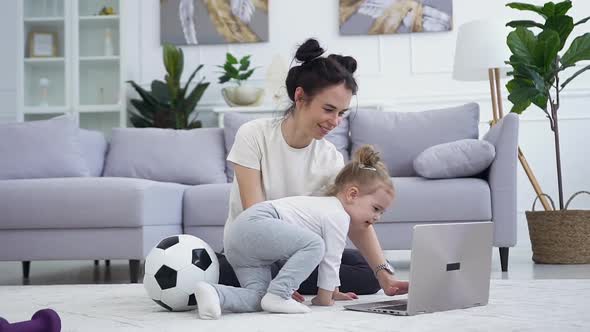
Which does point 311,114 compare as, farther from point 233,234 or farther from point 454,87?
point 454,87

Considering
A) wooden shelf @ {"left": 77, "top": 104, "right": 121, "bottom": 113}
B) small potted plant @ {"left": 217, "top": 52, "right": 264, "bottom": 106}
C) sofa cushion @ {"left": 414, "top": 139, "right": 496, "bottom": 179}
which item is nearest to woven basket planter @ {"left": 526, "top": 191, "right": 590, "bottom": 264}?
sofa cushion @ {"left": 414, "top": 139, "right": 496, "bottom": 179}

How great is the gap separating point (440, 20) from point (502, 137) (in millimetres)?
2064

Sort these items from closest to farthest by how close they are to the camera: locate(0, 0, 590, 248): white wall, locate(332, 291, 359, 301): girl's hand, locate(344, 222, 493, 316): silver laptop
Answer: locate(344, 222, 493, 316): silver laptop
locate(332, 291, 359, 301): girl's hand
locate(0, 0, 590, 248): white wall

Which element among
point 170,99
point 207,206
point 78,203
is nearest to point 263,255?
point 78,203

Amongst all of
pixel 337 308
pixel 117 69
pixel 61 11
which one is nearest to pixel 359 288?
pixel 337 308

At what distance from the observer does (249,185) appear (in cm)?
228

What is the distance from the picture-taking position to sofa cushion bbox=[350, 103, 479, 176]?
4.16m

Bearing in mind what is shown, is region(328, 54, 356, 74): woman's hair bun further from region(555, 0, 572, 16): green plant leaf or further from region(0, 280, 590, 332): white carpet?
region(555, 0, 572, 16): green plant leaf

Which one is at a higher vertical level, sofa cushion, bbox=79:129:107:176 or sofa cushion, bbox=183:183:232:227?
sofa cushion, bbox=79:129:107:176

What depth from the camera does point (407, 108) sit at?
18.2 feet

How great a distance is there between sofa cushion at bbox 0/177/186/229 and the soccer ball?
1.23 metres

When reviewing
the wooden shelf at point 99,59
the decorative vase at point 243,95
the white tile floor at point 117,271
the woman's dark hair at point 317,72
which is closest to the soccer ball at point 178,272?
the woman's dark hair at point 317,72

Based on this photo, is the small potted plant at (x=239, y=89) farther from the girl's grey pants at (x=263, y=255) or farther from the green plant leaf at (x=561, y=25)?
the girl's grey pants at (x=263, y=255)

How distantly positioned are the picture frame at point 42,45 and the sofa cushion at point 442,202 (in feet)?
11.3
